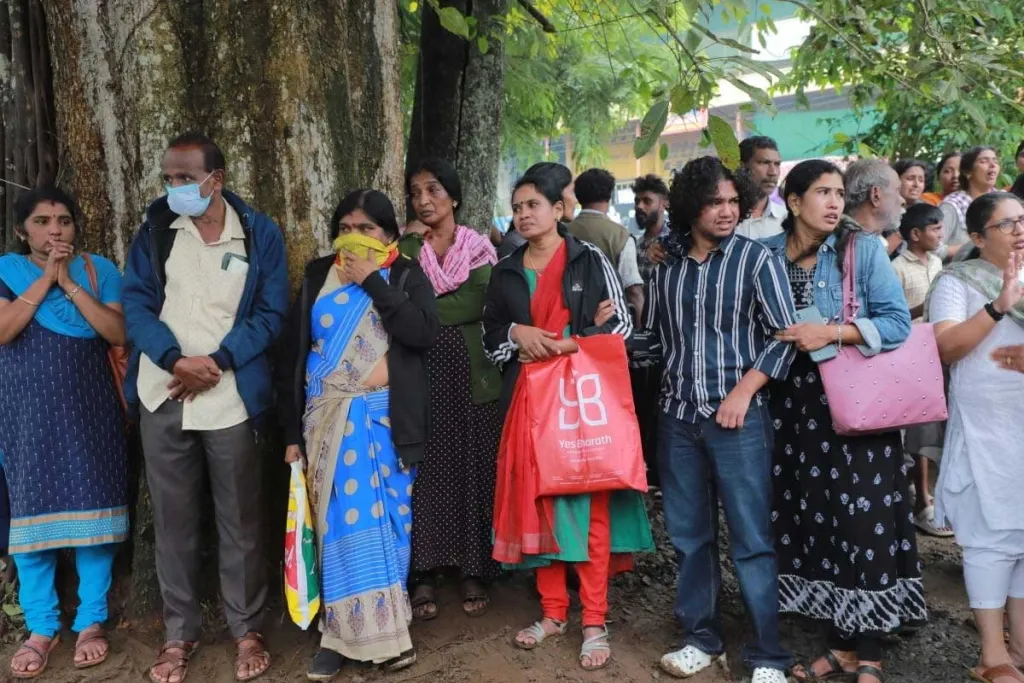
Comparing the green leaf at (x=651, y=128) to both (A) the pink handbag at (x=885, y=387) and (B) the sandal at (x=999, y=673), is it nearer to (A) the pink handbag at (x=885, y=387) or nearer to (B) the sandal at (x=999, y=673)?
(A) the pink handbag at (x=885, y=387)

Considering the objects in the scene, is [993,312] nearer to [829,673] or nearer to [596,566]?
[829,673]

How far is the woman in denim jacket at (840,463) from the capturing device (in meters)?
3.56

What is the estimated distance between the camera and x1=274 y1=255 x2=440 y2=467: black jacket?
3711 mm

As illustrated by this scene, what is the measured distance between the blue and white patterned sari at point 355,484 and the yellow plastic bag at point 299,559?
6cm

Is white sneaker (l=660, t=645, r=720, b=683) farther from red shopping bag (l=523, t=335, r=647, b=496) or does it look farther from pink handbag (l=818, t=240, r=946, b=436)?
pink handbag (l=818, t=240, r=946, b=436)

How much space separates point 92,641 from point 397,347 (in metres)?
1.81

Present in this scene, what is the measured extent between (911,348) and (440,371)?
6.40ft

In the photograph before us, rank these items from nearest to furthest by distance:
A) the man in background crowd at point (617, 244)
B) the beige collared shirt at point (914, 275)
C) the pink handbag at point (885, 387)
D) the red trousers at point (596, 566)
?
the pink handbag at point (885, 387), the red trousers at point (596, 566), the man in background crowd at point (617, 244), the beige collared shirt at point (914, 275)

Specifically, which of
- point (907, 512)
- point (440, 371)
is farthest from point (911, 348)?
point (440, 371)

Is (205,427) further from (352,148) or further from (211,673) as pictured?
(352,148)

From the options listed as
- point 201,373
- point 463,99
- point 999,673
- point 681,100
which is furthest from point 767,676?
point 463,99

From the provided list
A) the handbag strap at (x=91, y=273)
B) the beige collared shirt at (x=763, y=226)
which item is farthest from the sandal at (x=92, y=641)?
the beige collared shirt at (x=763, y=226)

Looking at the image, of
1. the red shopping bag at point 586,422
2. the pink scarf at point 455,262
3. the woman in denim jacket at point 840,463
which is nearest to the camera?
the woman in denim jacket at point 840,463

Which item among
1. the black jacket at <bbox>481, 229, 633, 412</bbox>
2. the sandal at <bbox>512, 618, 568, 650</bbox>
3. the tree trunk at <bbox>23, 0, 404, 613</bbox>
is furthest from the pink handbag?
the tree trunk at <bbox>23, 0, 404, 613</bbox>
